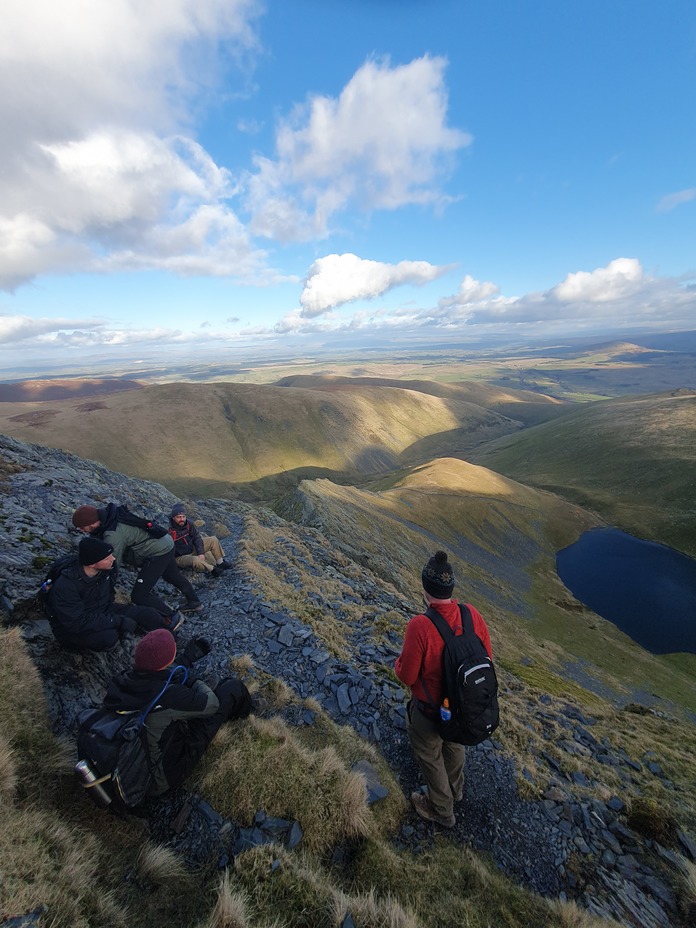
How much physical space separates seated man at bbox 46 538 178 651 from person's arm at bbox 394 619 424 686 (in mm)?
7146

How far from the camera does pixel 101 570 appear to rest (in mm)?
9578

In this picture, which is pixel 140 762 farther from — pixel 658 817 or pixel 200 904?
pixel 658 817

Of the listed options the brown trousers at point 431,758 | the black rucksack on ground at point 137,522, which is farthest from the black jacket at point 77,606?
the brown trousers at point 431,758

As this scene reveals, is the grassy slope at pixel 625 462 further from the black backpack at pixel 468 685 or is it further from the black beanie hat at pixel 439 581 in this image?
the black beanie hat at pixel 439 581

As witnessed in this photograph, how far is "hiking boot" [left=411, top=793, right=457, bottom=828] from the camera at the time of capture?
7938 millimetres

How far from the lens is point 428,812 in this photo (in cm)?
812

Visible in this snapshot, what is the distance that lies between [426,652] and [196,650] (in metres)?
6.99

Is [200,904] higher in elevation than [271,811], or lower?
higher

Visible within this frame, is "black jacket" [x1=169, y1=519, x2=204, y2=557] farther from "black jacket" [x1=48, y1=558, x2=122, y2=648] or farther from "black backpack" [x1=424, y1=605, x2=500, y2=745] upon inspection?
"black backpack" [x1=424, y1=605, x2=500, y2=745]

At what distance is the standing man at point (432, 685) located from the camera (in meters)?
7.32

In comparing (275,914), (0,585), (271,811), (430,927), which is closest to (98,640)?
(0,585)

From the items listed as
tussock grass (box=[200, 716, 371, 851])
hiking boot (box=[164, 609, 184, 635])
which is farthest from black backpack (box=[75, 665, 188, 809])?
hiking boot (box=[164, 609, 184, 635])

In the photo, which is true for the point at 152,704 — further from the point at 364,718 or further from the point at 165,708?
the point at 364,718

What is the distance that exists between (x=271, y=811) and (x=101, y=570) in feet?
21.5
